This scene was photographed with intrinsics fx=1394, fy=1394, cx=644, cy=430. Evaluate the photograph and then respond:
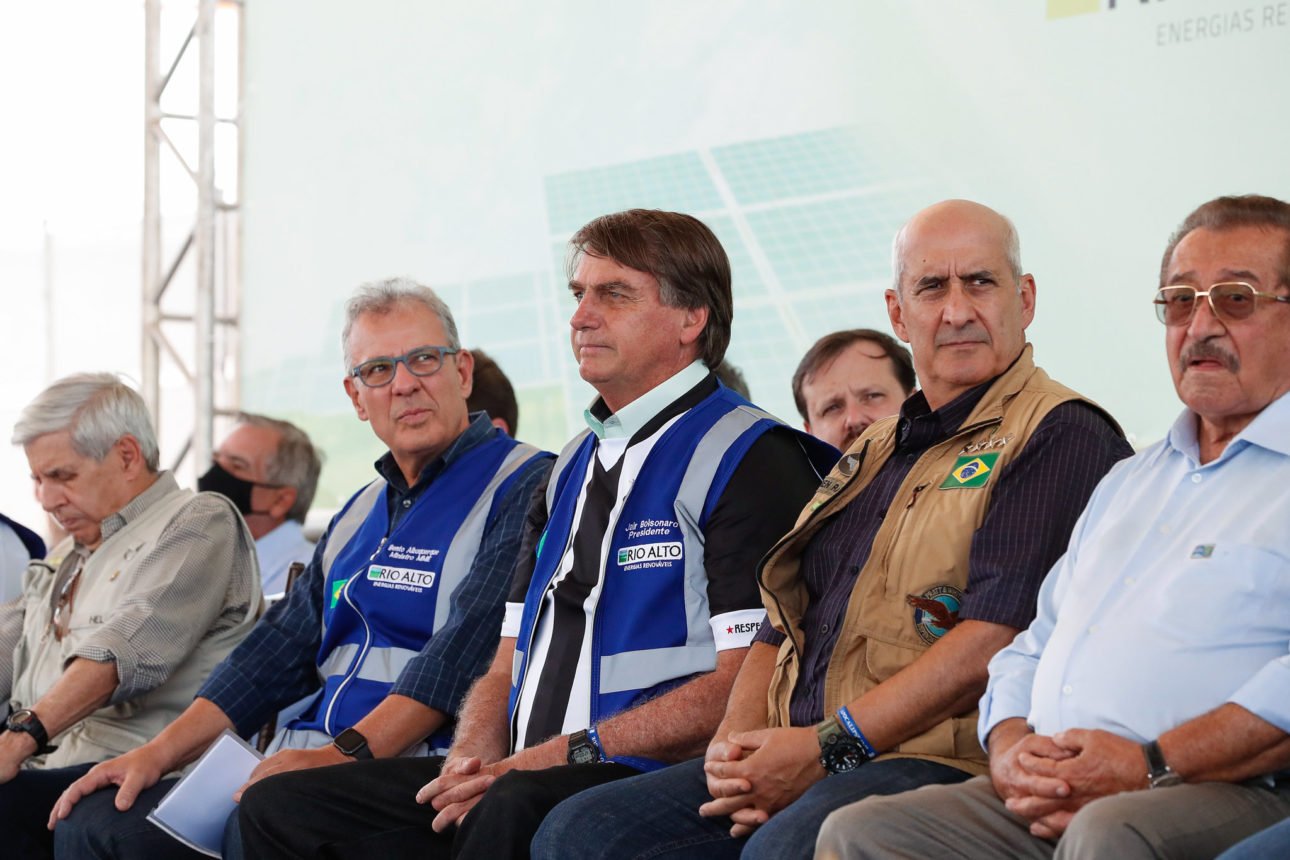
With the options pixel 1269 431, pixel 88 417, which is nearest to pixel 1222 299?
pixel 1269 431

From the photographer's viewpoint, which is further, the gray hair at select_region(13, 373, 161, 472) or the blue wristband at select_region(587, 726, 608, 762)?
the gray hair at select_region(13, 373, 161, 472)

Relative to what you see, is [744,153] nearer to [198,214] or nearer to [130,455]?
[130,455]

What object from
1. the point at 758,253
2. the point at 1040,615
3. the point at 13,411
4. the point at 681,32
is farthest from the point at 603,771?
the point at 13,411

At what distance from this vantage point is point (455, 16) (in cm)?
614

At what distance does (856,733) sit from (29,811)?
2128mm

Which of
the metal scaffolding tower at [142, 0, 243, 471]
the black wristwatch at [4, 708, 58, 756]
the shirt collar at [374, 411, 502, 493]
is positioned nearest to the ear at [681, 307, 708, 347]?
the shirt collar at [374, 411, 502, 493]

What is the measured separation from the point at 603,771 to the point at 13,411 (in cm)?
756

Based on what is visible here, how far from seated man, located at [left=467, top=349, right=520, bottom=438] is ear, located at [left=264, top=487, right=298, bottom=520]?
1522mm

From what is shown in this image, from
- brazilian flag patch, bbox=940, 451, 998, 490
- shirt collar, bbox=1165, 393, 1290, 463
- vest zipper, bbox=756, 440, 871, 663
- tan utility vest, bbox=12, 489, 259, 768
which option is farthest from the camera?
tan utility vest, bbox=12, 489, 259, 768

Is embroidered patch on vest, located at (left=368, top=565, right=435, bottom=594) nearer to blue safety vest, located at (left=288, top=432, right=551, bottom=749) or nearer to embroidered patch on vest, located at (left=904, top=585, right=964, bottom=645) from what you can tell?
blue safety vest, located at (left=288, top=432, right=551, bottom=749)

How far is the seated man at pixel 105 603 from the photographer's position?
3.26m

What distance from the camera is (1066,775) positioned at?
5.94 ft

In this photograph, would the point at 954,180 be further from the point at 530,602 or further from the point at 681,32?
the point at 530,602

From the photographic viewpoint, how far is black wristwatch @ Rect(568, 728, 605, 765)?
242cm
